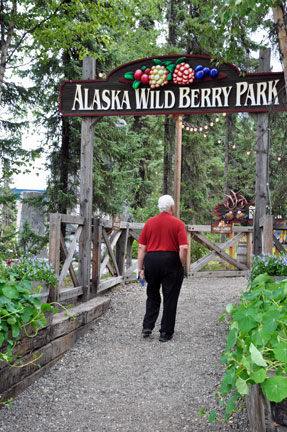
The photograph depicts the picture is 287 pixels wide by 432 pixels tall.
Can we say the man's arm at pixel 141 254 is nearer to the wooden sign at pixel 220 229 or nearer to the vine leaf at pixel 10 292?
the vine leaf at pixel 10 292

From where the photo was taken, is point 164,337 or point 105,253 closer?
point 164,337

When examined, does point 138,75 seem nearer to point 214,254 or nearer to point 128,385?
point 128,385

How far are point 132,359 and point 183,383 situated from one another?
2.76 ft

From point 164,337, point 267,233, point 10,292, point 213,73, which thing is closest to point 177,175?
point 213,73

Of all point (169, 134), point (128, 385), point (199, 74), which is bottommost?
point (128, 385)

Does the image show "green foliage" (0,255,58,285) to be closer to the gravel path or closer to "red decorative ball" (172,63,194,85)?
the gravel path

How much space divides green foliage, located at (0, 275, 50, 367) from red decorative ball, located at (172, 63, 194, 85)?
414 cm

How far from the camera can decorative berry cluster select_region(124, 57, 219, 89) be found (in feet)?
20.4

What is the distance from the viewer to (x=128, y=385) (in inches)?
145

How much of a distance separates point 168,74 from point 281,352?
17.1 feet

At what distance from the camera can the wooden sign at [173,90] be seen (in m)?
Answer: 6.05

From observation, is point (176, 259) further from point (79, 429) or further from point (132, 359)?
point (79, 429)

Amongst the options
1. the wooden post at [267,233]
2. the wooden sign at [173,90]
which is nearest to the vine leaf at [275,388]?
the wooden post at [267,233]

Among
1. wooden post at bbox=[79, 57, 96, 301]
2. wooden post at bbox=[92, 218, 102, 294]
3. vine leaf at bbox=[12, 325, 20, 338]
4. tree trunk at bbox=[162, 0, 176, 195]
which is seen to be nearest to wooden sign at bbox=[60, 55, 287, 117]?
wooden post at bbox=[79, 57, 96, 301]
